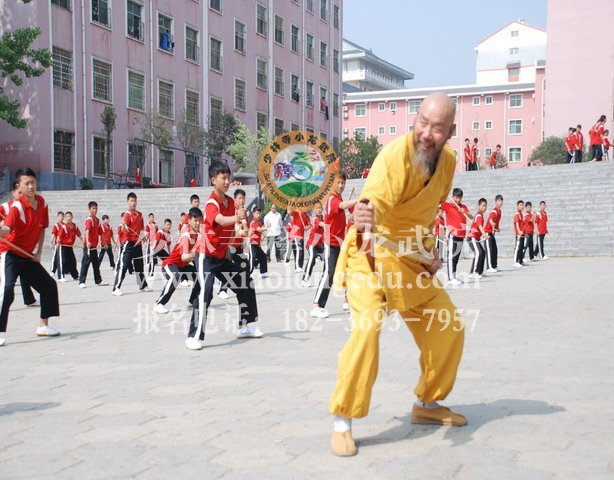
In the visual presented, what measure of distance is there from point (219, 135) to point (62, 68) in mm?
8052

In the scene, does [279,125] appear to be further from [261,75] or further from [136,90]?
[136,90]

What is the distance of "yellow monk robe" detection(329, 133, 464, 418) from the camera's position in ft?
11.4

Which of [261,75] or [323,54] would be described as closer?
[261,75]

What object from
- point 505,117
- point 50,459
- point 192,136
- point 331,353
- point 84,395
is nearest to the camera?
point 50,459

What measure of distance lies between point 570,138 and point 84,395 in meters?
24.5

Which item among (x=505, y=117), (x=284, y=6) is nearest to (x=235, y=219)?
(x=284, y=6)

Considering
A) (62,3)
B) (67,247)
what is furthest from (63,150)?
(67,247)

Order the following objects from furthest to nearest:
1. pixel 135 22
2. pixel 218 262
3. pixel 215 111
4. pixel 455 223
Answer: pixel 215 111 < pixel 135 22 < pixel 455 223 < pixel 218 262

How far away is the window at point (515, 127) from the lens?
6650 cm

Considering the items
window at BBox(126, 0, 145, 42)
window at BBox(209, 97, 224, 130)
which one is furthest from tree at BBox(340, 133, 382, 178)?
window at BBox(126, 0, 145, 42)

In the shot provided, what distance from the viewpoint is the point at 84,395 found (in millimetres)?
4844

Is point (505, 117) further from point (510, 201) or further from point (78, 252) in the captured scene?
point (78, 252)

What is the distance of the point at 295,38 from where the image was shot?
44.2 meters

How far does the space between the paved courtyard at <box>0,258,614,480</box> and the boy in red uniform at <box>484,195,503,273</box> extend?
7.03 metres
